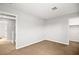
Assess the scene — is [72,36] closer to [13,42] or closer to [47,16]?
[47,16]

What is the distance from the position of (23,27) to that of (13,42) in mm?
373

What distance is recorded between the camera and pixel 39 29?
132 centimetres

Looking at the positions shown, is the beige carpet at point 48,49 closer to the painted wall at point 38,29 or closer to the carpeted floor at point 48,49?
the carpeted floor at point 48,49

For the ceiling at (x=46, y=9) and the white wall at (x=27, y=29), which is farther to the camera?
the white wall at (x=27, y=29)

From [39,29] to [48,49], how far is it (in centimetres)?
44

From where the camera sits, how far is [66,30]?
1274 millimetres

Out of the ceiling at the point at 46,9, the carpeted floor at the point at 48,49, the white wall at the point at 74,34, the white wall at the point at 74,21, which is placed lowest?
the carpeted floor at the point at 48,49

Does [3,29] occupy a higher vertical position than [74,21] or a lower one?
lower

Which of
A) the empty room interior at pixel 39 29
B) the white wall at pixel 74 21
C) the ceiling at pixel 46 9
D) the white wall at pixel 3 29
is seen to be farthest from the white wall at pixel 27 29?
the white wall at pixel 74 21

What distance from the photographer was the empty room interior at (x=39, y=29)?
117 centimetres

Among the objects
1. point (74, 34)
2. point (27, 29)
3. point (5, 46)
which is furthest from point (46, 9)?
point (5, 46)

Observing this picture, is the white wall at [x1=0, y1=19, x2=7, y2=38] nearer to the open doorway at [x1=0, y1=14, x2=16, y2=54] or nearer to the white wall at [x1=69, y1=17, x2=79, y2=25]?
the open doorway at [x1=0, y1=14, x2=16, y2=54]

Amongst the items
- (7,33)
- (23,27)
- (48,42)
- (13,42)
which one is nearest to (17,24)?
(23,27)

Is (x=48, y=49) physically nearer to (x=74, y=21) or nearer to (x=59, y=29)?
(x=59, y=29)
